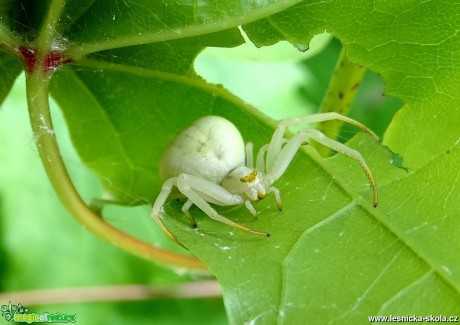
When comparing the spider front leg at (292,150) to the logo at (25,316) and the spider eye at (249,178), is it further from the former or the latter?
the logo at (25,316)

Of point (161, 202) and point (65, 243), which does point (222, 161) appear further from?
point (65, 243)

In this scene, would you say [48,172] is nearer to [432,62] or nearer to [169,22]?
[169,22]

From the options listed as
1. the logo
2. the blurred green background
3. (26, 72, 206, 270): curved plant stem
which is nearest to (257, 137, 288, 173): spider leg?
(26, 72, 206, 270): curved plant stem

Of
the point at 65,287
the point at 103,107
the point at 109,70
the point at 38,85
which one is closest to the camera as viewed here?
the point at 38,85

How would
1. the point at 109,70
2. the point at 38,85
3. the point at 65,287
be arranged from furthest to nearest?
1. the point at 65,287
2. the point at 109,70
3. the point at 38,85

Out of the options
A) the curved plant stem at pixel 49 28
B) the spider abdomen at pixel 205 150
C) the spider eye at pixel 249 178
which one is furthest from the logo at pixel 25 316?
the curved plant stem at pixel 49 28

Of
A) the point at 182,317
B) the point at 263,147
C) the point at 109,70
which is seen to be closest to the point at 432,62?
the point at 263,147
